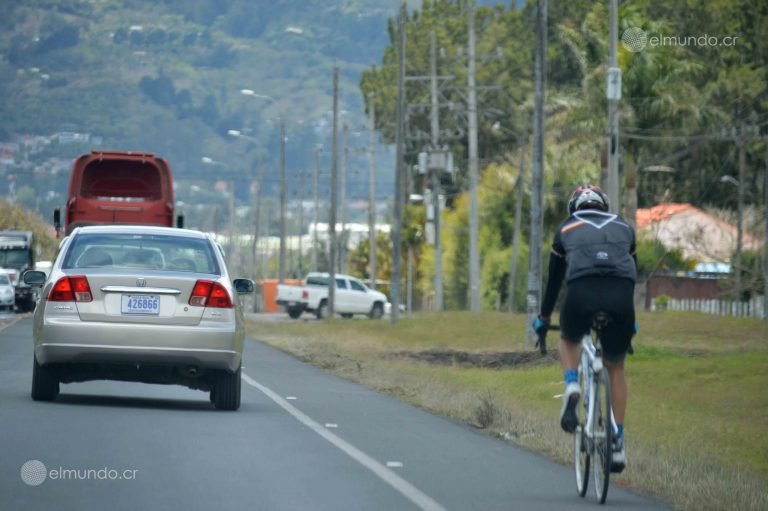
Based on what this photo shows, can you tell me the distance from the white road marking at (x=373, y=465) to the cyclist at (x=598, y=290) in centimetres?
108

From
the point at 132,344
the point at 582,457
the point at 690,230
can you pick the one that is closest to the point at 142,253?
the point at 132,344

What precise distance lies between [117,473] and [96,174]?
2726cm

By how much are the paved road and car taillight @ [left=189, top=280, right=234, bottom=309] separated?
1.02 meters

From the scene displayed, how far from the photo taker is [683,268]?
7400 cm

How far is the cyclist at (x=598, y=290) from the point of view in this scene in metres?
10.9

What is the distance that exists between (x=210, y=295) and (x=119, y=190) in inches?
883

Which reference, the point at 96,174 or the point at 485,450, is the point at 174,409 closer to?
the point at 485,450

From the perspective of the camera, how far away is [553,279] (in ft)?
37.2

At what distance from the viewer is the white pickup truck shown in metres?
65.1

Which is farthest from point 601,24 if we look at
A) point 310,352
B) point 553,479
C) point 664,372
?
point 553,479

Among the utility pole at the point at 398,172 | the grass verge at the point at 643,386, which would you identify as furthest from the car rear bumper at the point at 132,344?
the utility pole at the point at 398,172

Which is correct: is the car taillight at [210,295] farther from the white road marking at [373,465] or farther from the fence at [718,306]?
the fence at [718,306]

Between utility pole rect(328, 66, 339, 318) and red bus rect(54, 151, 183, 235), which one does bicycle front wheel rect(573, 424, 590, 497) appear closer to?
red bus rect(54, 151, 183, 235)

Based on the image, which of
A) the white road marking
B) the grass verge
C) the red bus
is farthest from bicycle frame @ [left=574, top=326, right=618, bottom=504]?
the red bus
